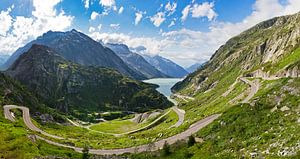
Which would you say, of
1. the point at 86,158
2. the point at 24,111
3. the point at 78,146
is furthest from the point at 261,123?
the point at 24,111

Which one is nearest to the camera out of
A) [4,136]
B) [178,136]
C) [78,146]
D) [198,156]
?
[198,156]

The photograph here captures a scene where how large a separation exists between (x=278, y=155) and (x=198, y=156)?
18516 millimetres

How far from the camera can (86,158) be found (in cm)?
8469

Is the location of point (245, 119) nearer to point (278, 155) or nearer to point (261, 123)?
point (261, 123)

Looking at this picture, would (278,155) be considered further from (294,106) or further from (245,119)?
(245,119)

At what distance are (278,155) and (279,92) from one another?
33.5 meters

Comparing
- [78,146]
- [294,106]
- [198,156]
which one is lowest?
[78,146]

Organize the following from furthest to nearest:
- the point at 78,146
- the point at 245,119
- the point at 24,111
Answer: the point at 24,111, the point at 78,146, the point at 245,119

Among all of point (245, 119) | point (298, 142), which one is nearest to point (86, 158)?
point (245, 119)

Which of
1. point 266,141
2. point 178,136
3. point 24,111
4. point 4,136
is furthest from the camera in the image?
point 24,111

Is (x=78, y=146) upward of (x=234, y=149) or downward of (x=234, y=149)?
downward

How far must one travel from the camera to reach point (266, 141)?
51.9m

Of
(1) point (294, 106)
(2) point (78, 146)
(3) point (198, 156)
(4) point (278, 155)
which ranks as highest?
(1) point (294, 106)

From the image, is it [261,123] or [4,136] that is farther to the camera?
[4,136]
